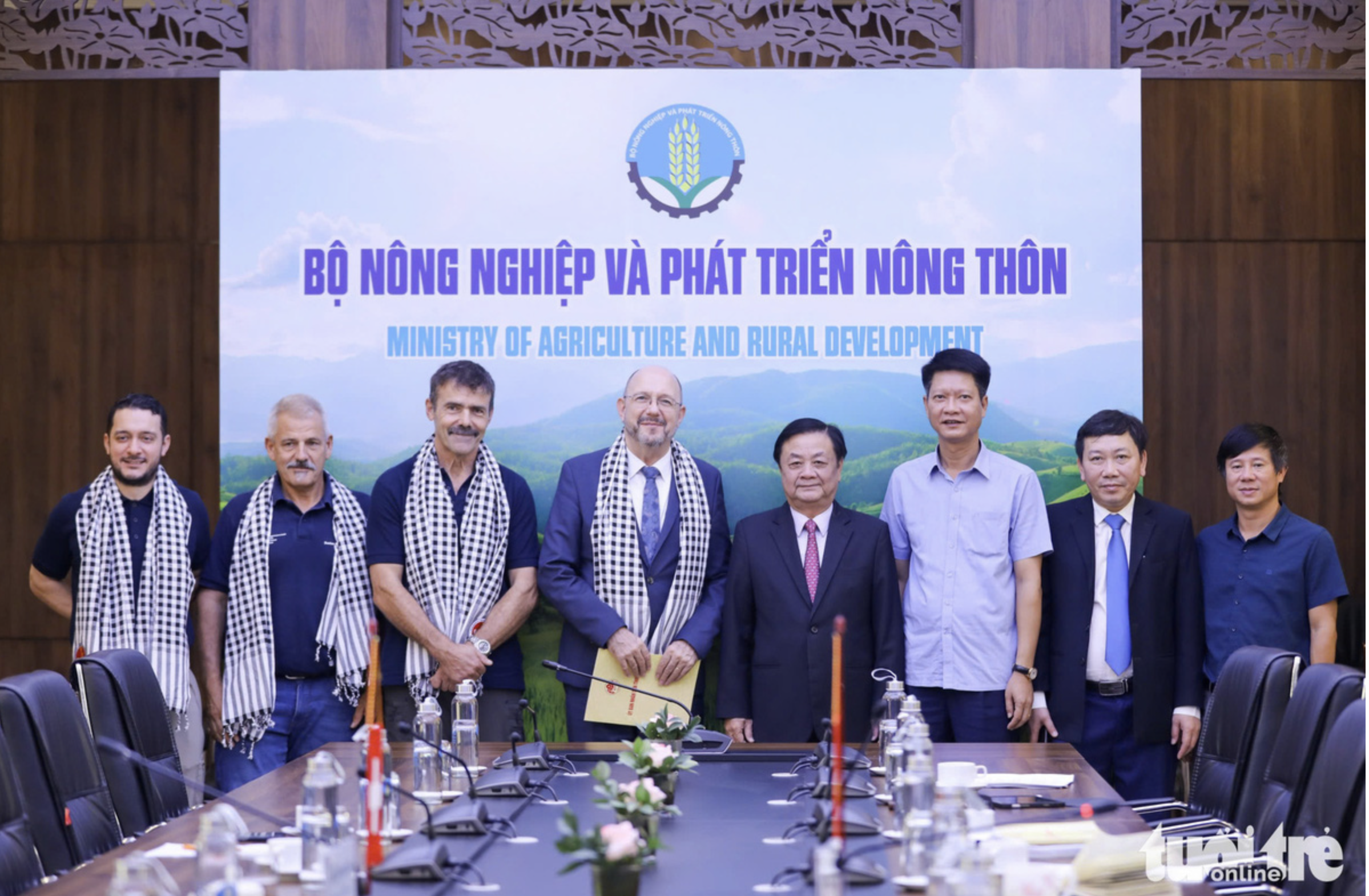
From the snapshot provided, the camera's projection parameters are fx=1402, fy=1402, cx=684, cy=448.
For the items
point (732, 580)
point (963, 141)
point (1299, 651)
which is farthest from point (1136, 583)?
point (963, 141)

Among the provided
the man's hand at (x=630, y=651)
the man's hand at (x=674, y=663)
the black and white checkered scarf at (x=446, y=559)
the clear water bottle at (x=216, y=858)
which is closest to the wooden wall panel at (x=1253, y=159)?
the man's hand at (x=674, y=663)

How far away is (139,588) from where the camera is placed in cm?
500

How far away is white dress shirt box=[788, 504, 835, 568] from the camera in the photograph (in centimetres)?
489

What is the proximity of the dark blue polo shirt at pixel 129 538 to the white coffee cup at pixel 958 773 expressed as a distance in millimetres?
2917

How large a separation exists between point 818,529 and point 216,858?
124 inches

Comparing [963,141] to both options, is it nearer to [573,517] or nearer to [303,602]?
[573,517]

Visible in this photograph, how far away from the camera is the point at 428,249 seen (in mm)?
5406

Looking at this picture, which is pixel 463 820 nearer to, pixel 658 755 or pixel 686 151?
pixel 658 755

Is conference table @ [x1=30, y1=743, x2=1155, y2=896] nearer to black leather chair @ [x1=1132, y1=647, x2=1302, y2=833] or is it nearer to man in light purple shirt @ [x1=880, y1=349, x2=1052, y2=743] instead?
black leather chair @ [x1=1132, y1=647, x2=1302, y2=833]

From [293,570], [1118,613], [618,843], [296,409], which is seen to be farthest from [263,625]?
[618,843]

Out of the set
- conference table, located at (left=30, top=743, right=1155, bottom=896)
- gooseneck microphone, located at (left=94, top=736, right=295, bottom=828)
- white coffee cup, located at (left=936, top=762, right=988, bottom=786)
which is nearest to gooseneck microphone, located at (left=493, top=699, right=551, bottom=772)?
conference table, located at (left=30, top=743, right=1155, bottom=896)

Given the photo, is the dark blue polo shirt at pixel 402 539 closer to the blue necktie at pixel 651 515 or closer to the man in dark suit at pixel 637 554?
the man in dark suit at pixel 637 554

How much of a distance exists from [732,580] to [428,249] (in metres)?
1.76

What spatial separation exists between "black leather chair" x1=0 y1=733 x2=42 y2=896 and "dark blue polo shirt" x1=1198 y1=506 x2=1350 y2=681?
11.6 ft
